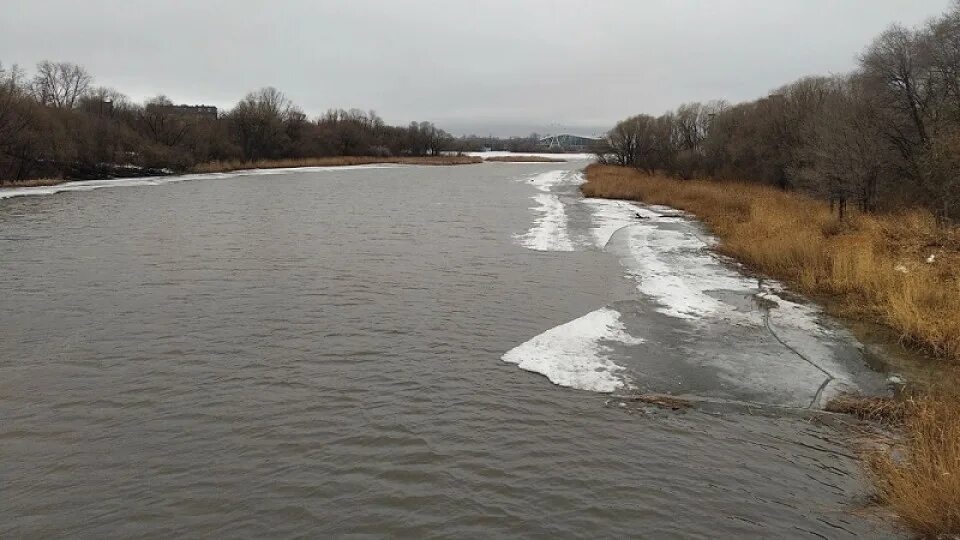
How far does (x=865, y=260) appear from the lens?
1435 cm

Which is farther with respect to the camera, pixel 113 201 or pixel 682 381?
pixel 113 201

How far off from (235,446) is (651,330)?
7.62m

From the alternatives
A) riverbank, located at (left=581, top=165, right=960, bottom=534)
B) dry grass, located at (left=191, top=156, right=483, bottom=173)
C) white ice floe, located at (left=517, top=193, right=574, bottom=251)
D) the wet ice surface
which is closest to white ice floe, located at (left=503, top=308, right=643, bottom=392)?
the wet ice surface

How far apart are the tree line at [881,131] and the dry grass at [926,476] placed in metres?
15.1

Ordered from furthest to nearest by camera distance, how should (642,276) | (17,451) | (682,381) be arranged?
(642,276), (682,381), (17,451)

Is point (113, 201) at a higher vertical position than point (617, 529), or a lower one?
higher

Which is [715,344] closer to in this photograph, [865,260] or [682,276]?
[682,276]

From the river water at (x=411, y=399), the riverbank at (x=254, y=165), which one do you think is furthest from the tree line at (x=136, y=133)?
the river water at (x=411, y=399)

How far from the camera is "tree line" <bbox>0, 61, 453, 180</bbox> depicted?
141 feet

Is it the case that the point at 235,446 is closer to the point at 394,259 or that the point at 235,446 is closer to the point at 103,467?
the point at 103,467

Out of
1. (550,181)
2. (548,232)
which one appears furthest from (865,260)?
(550,181)

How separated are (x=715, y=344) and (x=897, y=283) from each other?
5.34 m

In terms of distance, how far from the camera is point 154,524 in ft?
17.2

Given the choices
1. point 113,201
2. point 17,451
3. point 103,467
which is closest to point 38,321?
point 17,451
